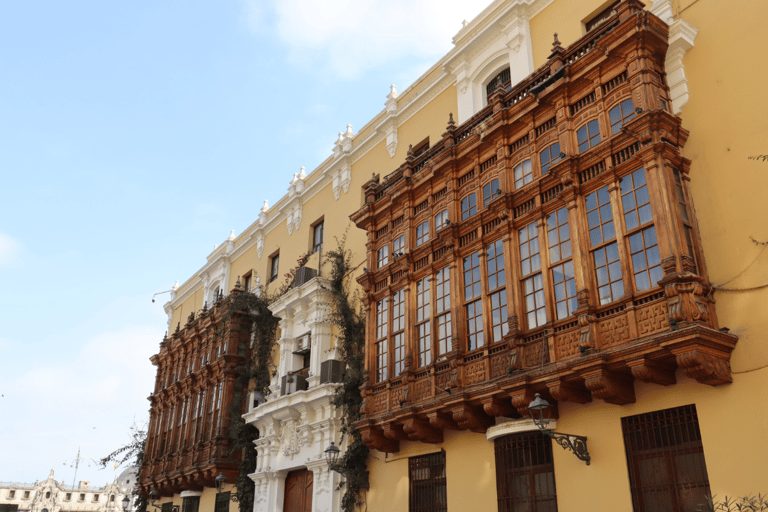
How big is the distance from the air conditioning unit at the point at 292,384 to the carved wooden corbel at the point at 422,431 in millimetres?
5915

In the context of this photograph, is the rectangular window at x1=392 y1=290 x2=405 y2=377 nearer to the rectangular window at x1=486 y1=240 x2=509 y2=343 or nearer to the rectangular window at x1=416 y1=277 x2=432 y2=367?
the rectangular window at x1=416 y1=277 x2=432 y2=367

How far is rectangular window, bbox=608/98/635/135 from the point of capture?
37.7 ft

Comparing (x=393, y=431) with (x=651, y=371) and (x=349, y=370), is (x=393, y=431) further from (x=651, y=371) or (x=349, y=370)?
(x=651, y=371)

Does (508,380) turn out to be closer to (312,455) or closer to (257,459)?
(312,455)

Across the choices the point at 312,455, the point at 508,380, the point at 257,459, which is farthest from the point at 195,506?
the point at 508,380

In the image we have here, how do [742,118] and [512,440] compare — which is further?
[512,440]

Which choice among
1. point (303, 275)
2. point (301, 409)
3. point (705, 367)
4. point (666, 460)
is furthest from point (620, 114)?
point (303, 275)

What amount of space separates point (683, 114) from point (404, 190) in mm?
6703

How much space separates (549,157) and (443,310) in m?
3.91

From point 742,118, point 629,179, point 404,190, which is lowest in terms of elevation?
point 629,179

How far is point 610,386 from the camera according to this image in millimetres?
10258

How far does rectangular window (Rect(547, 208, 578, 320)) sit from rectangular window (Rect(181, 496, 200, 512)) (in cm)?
1786

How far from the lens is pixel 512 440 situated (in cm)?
1246

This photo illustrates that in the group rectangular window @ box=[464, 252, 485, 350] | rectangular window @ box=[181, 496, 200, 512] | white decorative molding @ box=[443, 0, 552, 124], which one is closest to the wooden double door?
rectangular window @ box=[181, 496, 200, 512]
